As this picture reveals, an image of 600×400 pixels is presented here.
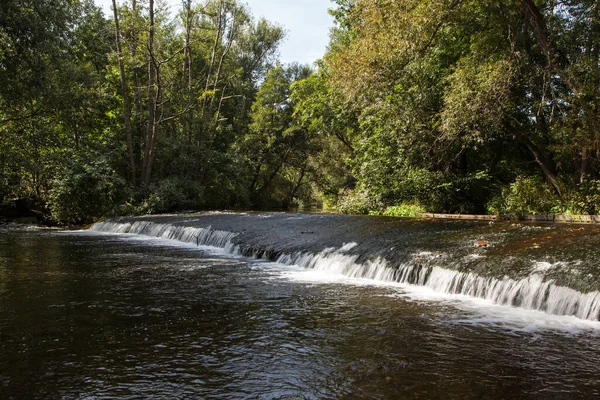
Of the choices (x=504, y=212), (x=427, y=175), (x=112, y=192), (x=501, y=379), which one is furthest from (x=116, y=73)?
(x=501, y=379)

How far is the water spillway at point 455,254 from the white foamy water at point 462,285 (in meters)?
0.02

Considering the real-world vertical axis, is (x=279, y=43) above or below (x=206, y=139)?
above

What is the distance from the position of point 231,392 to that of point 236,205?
3225 centimetres

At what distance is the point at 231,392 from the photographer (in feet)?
13.6

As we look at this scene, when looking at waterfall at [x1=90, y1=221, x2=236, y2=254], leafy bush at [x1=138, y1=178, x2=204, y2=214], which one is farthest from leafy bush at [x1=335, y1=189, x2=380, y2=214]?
leafy bush at [x1=138, y1=178, x2=204, y2=214]

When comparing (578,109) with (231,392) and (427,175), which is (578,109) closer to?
(427,175)

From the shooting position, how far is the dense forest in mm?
14773

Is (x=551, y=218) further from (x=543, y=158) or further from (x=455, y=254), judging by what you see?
(x=455, y=254)

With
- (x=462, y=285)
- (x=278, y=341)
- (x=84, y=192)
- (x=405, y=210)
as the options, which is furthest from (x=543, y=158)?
(x=84, y=192)

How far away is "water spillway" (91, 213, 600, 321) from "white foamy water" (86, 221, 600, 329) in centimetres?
2

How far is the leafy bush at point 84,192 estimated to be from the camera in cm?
2391

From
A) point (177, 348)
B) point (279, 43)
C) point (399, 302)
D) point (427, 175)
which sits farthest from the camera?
point (279, 43)

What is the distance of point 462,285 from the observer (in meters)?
7.98

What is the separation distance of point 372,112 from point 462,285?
1481 cm
